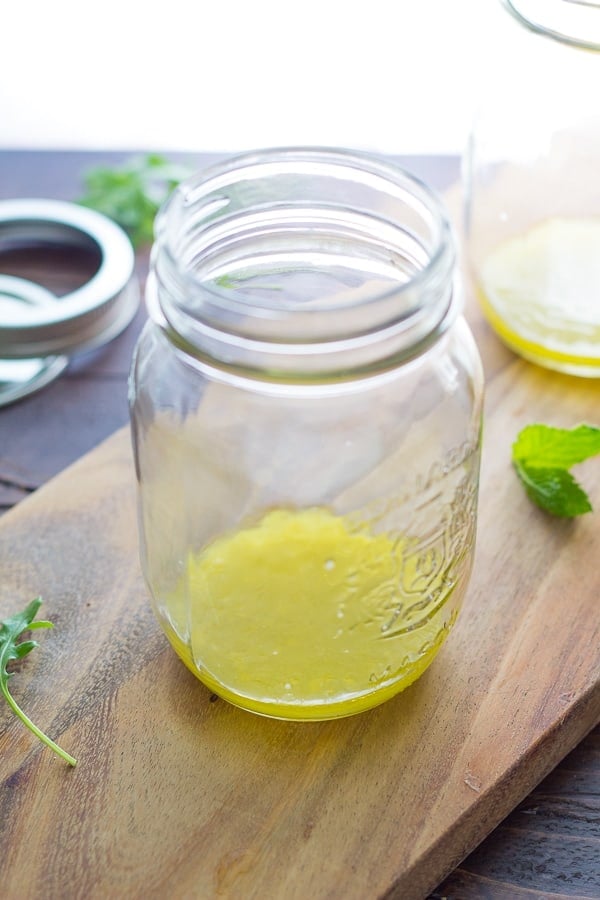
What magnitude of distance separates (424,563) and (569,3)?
2.26 ft

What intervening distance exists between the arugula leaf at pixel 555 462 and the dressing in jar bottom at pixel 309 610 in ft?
0.89

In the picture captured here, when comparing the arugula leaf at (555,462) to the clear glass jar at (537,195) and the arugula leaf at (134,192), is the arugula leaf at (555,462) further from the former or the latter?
the arugula leaf at (134,192)

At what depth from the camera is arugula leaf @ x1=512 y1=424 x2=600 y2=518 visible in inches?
49.3

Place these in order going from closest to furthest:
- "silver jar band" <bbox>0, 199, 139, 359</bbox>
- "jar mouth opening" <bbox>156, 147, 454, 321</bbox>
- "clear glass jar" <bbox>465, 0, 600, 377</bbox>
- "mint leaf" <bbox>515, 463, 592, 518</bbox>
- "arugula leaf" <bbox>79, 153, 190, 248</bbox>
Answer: "jar mouth opening" <bbox>156, 147, 454, 321</bbox>, "mint leaf" <bbox>515, 463, 592, 518</bbox>, "clear glass jar" <bbox>465, 0, 600, 377</bbox>, "silver jar band" <bbox>0, 199, 139, 359</bbox>, "arugula leaf" <bbox>79, 153, 190, 248</bbox>

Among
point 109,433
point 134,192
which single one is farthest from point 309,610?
point 134,192

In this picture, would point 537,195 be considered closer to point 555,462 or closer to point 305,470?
point 555,462

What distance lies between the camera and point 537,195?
148cm

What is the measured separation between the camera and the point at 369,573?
965 mm

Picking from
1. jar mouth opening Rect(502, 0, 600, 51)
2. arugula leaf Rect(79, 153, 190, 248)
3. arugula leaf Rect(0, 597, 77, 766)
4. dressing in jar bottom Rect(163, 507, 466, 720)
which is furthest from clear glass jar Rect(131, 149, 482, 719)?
arugula leaf Rect(79, 153, 190, 248)

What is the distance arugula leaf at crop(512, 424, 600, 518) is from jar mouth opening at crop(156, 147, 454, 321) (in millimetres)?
308

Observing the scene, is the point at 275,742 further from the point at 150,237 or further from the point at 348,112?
the point at 348,112

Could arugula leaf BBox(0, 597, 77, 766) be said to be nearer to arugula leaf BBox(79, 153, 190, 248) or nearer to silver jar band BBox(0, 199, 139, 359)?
silver jar band BBox(0, 199, 139, 359)

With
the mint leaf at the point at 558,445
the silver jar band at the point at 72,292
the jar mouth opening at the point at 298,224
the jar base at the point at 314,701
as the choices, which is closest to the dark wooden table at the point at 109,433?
the silver jar band at the point at 72,292

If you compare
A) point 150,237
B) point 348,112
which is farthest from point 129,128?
point 150,237
